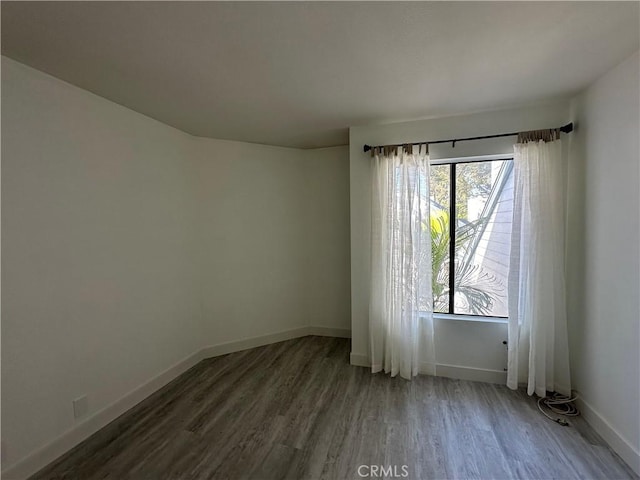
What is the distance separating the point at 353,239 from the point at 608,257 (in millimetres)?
1883

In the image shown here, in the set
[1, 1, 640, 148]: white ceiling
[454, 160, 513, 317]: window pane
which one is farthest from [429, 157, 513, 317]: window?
[1, 1, 640, 148]: white ceiling

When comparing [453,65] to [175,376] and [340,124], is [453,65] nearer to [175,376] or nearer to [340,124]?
[340,124]

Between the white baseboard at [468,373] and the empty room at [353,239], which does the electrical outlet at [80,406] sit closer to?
the empty room at [353,239]

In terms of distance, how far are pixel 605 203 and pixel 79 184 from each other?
3.54 metres

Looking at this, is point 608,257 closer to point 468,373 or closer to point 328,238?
point 468,373

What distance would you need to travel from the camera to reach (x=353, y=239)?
2910 mm

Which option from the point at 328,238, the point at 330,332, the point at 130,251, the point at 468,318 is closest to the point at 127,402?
the point at 130,251

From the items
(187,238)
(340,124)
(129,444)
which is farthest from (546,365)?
(187,238)

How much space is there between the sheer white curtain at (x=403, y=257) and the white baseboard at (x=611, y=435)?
3.51ft

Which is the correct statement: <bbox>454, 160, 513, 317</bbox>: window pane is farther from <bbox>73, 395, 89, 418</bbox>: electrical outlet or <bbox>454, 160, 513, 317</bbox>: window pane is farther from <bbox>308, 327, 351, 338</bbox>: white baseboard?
<bbox>73, 395, 89, 418</bbox>: electrical outlet

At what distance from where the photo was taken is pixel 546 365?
2.28 metres

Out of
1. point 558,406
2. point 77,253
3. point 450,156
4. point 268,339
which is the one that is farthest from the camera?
point 268,339

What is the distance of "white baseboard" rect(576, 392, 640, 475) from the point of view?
63.5 inches

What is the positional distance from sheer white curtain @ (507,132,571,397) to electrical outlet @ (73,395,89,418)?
326 cm
